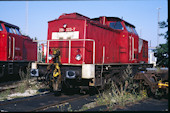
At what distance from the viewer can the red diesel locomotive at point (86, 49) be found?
7.27 meters

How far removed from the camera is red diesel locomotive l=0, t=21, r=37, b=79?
10.8 m

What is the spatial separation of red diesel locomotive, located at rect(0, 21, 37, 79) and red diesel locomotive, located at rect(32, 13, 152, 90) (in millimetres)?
3604

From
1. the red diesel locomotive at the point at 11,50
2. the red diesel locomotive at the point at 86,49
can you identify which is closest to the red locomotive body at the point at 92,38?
the red diesel locomotive at the point at 86,49

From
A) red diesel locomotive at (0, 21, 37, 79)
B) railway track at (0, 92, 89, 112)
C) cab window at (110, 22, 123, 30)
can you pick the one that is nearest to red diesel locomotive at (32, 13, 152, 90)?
cab window at (110, 22, 123, 30)

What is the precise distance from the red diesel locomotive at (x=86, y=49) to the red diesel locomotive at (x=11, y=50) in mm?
3604

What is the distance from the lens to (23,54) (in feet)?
42.1

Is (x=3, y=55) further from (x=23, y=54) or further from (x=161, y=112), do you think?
(x=161, y=112)

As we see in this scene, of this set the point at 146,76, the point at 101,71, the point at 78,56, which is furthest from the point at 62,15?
the point at 146,76

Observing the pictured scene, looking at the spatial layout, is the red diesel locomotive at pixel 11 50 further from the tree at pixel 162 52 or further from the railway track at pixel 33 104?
the tree at pixel 162 52

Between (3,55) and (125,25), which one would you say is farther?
(3,55)

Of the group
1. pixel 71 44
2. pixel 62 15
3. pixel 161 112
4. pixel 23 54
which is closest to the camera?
pixel 161 112

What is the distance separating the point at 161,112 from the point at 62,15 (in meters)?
5.74

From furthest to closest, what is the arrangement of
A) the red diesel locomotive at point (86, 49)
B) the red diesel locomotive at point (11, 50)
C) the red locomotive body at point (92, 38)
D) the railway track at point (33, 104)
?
the red diesel locomotive at point (11, 50)
the red locomotive body at point (92, 38)
the red diesel locomotive at point (86, 49)
the railway track at point (33, 104)

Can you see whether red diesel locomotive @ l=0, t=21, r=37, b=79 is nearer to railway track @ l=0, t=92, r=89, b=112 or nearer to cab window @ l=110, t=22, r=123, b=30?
railway track @ l=0, t=92, r=89, b=112
